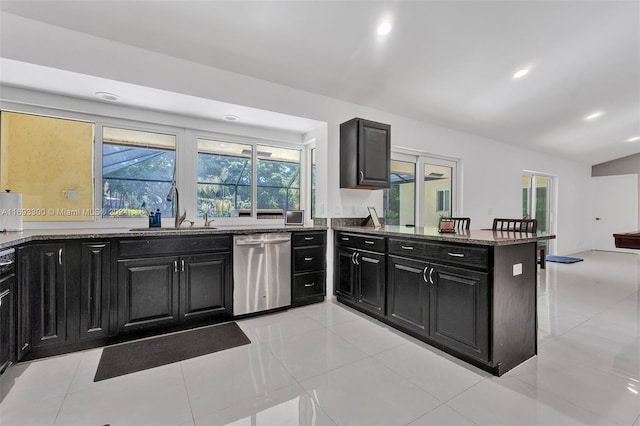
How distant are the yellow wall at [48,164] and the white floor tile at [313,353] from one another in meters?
2.44

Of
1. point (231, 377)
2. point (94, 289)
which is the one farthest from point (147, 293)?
point (231, 377)

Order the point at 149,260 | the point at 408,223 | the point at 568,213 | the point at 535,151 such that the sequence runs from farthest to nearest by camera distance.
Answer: the point at 568,213 < the point at 535,151 < the point at 408,223 < the point at 149,260

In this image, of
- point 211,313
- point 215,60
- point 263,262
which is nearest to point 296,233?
point 263,262

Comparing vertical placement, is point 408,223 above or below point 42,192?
below

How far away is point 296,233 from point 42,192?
2553mm

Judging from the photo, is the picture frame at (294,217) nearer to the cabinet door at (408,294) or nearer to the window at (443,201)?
the cabinet door at (408,294)

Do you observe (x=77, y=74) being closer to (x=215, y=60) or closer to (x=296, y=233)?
(x=215, y=60)

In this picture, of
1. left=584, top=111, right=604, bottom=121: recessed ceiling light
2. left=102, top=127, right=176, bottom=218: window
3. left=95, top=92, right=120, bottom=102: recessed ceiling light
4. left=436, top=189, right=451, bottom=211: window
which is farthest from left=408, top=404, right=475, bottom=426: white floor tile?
left=584, top=111, right=604, bottom=121: recessed ceiling light

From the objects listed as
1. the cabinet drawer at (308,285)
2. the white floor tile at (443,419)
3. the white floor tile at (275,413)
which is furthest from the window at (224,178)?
the white floor tile at (443,419)

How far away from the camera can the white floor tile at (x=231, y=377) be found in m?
1.71

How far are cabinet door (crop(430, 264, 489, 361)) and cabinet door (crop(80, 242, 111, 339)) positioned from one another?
2.75 m

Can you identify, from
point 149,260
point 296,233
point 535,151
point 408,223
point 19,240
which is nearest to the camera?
point 19,240

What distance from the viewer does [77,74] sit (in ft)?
7.71

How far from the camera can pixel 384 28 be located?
261 cm
